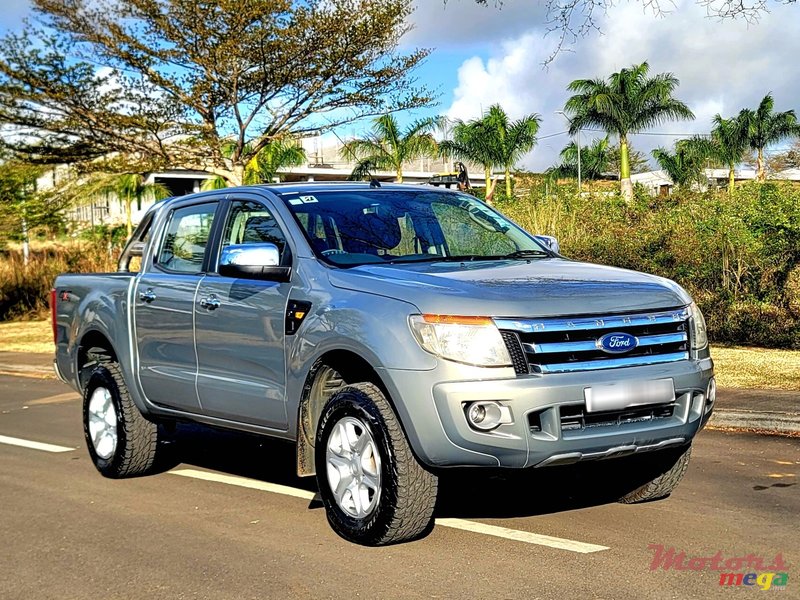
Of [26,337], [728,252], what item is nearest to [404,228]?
[728,252]

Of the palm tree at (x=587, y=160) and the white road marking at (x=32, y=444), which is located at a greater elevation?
the palm tree at (x=587, y=160)

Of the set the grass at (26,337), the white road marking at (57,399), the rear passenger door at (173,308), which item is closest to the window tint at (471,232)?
the rear passenger door at (173,308)

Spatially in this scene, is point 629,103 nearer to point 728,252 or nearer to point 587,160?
point 587,160

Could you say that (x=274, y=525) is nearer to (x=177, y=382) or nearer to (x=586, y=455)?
(x=177, y=382)

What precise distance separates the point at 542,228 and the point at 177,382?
1099cm

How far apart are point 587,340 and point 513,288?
0.43 m

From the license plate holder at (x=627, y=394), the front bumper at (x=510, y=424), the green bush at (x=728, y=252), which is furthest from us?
the green bush at (x=728, y=252)

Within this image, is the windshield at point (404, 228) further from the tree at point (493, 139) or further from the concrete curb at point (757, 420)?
the tree at point (493, 139)

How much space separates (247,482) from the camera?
25.2 feet

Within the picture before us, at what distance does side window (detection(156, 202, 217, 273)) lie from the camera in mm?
7355

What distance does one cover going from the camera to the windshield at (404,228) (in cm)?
651

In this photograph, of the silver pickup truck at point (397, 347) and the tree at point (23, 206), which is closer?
the silver pickup truck at point (397, 347)

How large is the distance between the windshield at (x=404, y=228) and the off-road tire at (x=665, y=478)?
4.78ft

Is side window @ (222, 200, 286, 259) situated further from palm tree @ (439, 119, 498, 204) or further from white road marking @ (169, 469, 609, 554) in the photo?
palm tree @ (439, 119, 498, 204)
